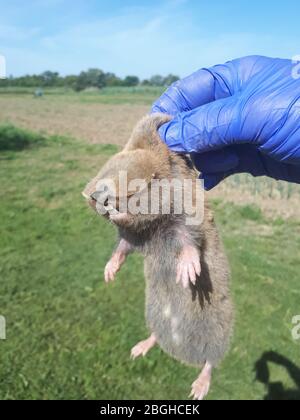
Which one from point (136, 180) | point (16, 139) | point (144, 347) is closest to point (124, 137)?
point (16, 139)

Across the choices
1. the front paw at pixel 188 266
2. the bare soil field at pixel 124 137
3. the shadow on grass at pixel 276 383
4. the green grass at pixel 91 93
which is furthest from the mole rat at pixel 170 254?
the green grass at pixel 91 93

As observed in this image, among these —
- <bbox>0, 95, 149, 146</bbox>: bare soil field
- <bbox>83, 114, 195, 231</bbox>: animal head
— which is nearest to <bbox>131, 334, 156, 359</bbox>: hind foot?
<bbox>83, 114, 195, 231</bbox>: animal head

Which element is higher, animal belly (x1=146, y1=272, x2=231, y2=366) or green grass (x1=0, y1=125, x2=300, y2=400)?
animal belly (x1=146, y1=272, x2=231, y2=366)

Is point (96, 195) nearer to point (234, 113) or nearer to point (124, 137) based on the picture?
point (234, 113)

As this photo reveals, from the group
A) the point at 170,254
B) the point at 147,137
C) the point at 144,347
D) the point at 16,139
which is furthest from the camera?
the point at 16,139

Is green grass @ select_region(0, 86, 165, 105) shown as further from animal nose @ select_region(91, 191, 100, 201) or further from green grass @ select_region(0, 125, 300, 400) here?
animal nose @ select_region(91, 191, 100, 201)

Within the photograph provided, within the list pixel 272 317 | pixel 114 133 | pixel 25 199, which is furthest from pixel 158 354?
pixel 114 133

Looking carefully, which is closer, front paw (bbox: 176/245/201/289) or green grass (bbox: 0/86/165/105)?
front paw (bbox: 176/245/201/289)

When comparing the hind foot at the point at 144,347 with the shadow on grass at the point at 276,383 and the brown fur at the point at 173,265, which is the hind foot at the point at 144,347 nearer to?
the brown fur at the point at 173,265
